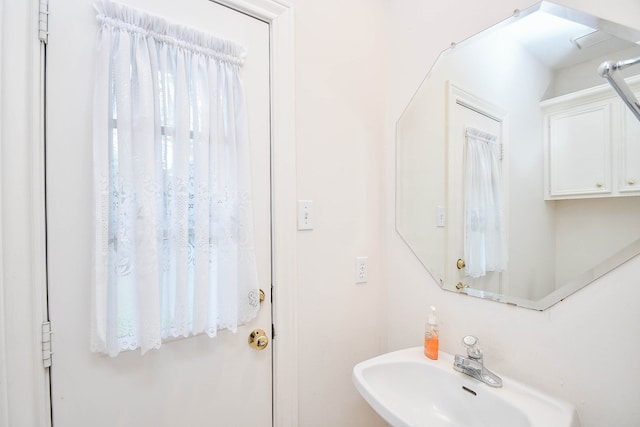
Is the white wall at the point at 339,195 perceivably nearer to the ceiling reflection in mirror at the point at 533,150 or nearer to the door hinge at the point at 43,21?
the ceiling reflection in mirror at the point at 533,150

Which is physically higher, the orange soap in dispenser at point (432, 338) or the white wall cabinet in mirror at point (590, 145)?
the white wall cabinet in mirror at point (590, 145)

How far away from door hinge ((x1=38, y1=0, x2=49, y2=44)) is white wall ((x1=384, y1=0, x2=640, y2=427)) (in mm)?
1254

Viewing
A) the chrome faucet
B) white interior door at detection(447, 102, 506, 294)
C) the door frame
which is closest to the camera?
the door frame

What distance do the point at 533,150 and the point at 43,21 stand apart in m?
1.44

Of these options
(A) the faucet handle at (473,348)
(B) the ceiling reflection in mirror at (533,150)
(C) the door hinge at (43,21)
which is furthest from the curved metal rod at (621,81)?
(C) the door hinge at (43,21)

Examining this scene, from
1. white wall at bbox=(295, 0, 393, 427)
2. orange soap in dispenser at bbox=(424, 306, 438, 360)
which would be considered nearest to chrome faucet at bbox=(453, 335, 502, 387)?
orange soap in dispenser at bbox=(424, 306, 438, 360)

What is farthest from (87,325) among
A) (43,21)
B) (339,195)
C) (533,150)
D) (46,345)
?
(533,150)

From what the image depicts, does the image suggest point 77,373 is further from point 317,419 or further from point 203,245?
point 317,419

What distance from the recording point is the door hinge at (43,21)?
0.72 metres

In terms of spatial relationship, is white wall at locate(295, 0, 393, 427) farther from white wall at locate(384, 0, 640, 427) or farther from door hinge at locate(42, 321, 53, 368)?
door hinge at locate(42, 321, 53, 368)

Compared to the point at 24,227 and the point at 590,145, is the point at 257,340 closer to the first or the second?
the point at 24,227

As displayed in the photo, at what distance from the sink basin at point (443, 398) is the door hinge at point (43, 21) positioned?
1.34 meters

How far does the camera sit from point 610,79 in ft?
2.34

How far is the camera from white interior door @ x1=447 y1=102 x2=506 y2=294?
1.08m
